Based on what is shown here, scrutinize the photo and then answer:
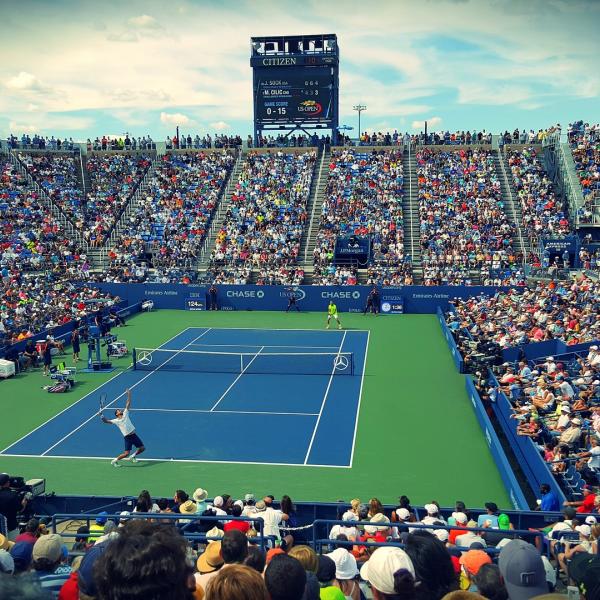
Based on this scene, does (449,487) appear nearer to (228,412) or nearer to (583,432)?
(583,432)

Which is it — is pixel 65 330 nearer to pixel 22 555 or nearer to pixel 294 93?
pixel 22 555

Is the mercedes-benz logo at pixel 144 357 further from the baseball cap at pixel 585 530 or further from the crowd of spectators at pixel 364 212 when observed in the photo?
the baseball cap at pixel 585 530

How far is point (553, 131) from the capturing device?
52.1 meters

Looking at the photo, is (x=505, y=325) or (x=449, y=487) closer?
(x=449, y=487)

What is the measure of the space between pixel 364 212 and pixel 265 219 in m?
6.90

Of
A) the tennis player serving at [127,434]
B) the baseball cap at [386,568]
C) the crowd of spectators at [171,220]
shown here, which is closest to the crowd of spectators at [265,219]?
the crowd of spectators at [171,220]

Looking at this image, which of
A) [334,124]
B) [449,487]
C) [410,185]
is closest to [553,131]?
[410,185]

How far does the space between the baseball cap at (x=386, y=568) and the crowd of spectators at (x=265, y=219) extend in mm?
37623

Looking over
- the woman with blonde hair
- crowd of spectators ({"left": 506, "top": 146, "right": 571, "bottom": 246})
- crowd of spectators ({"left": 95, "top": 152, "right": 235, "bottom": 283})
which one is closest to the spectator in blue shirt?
the woman with blonde hair

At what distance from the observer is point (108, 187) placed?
182 feet

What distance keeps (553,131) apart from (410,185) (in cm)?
1167

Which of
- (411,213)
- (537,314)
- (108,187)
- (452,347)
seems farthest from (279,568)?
(108,187)

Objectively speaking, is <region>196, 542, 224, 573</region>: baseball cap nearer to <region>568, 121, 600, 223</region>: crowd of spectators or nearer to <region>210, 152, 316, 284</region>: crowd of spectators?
<region>210, 152, 316, 284</region>: crowd of spectators

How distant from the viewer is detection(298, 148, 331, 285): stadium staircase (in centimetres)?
4488
